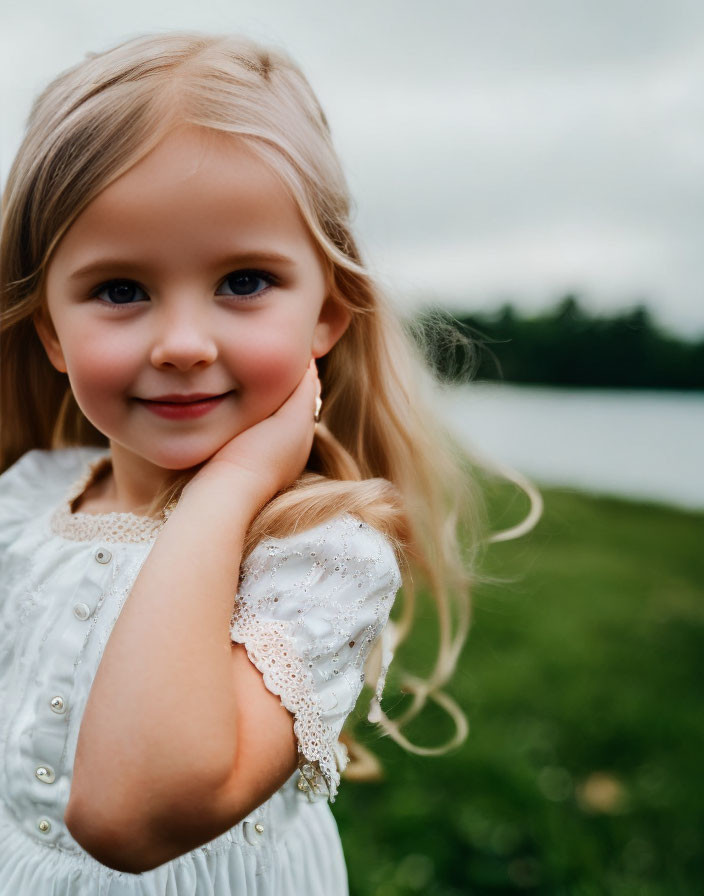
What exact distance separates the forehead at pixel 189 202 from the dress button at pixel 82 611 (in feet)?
1.86

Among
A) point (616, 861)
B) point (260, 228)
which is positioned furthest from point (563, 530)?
point (260, 228)

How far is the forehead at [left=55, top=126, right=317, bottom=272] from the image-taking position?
135cm

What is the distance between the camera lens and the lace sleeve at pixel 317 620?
4.35ft

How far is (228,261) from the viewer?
139 cm

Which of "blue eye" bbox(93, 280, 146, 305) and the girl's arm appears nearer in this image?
the girl's arm

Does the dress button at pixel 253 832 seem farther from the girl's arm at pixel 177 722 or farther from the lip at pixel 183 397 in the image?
the lip at pixel 183 397

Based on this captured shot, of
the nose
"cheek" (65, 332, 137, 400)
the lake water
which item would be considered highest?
the nose

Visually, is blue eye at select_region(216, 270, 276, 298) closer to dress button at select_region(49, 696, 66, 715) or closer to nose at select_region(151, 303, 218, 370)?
nose at select_region(151, 303, 218, 370)

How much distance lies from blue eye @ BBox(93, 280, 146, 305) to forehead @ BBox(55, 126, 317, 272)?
0.19 ft

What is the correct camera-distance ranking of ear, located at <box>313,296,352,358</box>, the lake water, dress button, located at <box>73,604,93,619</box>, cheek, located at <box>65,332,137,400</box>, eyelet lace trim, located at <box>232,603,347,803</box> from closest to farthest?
eyelet lace trim, located at <box>232,603,347,803</box>
cheek, located at <box>65,332,137,400</box>
dress button, located at <box>73,604,93,619</box>
ear, located at <box>313,296,352,358</box>
the lake water

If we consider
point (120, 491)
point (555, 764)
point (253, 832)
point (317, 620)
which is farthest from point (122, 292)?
point (555, 764)

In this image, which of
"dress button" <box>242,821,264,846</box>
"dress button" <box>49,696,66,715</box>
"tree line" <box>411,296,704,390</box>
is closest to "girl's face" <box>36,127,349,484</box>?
"dress button" <box>49,696,66,715</box>

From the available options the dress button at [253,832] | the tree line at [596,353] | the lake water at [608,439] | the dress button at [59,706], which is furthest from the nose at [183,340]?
the lake water at [608,439]

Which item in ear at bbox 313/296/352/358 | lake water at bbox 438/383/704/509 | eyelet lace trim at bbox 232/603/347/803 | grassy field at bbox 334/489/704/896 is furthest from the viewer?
lake water at bbox 438/383/704/509
